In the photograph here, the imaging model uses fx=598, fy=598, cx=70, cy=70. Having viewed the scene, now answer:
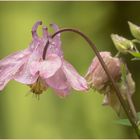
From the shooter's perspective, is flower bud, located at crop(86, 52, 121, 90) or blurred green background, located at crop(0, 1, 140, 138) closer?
flower bud, located at crop(86, 52, 121, 90)

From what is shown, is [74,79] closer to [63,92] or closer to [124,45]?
[63,92]

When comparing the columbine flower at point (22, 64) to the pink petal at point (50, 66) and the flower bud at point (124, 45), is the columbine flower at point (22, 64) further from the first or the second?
the flower bud at point (124, 45)

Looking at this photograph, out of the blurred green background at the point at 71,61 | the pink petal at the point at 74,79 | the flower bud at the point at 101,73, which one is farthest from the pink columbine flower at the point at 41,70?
the blurred green background at the point at 71,61

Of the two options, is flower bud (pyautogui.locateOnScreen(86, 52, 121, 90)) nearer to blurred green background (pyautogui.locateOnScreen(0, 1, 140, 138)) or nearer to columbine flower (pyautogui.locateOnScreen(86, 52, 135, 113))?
columbine flower (pyautogui.locateOnScreen(86, 52, 135, 113))

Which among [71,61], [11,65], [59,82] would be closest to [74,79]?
[59,82]

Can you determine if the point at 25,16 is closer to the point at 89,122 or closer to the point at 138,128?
the point at 89,122

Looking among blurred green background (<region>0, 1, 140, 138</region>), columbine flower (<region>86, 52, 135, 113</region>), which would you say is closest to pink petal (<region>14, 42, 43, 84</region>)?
columbine flower (<region>86, 52, 135, 113</region>)

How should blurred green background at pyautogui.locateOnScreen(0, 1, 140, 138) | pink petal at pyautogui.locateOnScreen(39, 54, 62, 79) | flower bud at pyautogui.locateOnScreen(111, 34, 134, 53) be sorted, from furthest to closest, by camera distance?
blurred green background at pyautogui.locateOnScreen(0, 1, 140, 138) → flower bud at pyautogui.locateOnScreen(111, 34, 134, 53) → pink petal at pyautogui.locateOnScreen(39, 54, 62, 79)
